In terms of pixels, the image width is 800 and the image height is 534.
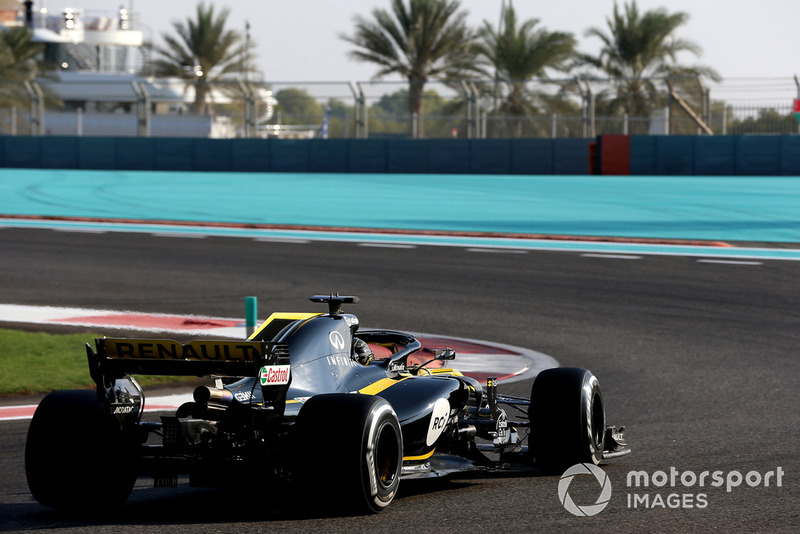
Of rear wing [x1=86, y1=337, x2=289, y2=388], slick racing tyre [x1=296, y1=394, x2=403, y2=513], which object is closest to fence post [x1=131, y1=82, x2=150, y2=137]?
rear wing [x1=86, y1=337, x2=289, y2=388]

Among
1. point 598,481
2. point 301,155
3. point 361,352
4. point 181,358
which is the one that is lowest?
point 598,481

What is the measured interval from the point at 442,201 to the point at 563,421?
906 inches

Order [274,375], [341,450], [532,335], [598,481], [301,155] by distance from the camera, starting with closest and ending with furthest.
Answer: [341,450] → [274,375] → [598,481] → [532,335] → [301,155]

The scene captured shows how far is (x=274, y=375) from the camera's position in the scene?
570cm

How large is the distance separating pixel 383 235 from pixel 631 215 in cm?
612

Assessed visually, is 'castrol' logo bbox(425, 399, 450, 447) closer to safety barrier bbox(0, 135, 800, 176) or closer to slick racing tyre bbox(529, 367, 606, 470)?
slick racing tyre bbox(529, 367, 606, 470)

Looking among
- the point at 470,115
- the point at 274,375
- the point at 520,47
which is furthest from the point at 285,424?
the point at 520,47

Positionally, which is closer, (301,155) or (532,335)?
(532,335)

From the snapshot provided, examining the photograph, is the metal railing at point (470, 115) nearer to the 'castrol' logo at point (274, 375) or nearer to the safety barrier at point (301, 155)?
the safety barrier at point (301, 155)

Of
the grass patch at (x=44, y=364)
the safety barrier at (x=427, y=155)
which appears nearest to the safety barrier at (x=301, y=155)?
the safety barrier at (x=427, y=155)

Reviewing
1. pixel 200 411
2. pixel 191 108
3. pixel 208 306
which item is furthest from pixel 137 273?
pixel 191 108

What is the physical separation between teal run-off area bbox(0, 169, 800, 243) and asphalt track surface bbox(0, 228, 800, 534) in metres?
4.51

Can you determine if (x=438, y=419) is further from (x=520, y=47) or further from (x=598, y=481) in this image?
(x=520, y=47)

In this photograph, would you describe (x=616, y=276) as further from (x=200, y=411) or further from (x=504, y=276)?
(x=200, y=411)
